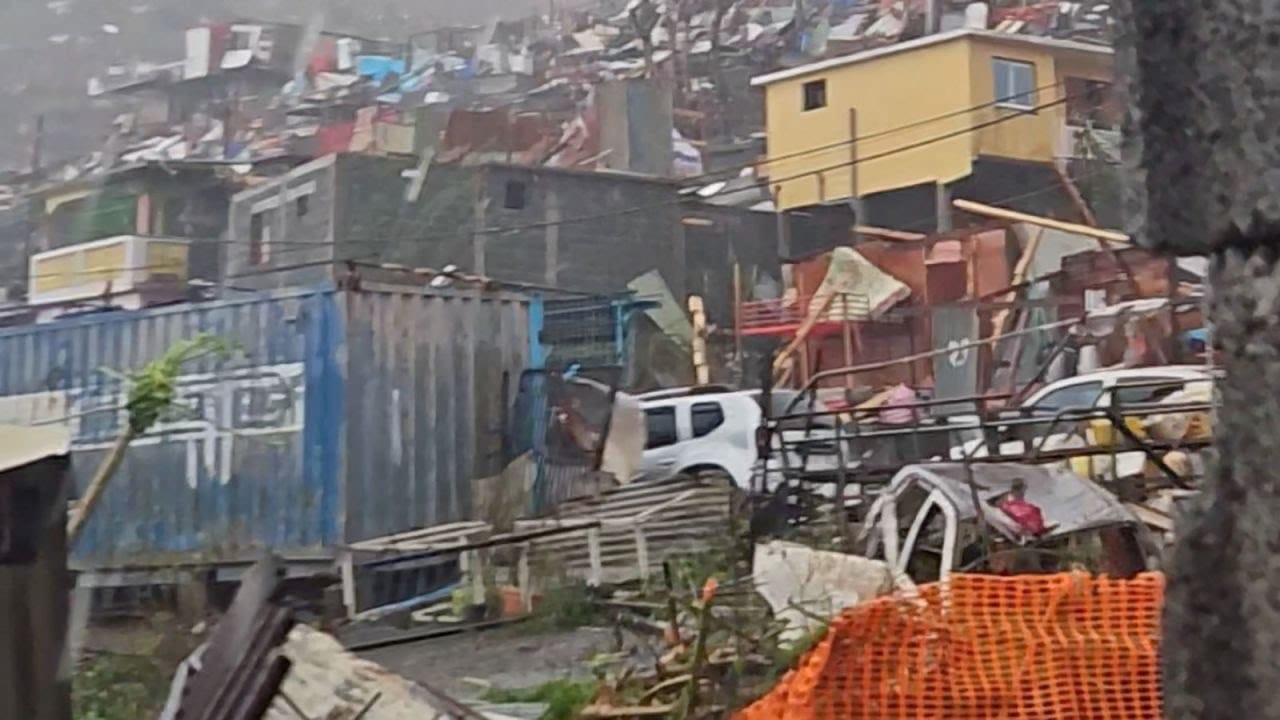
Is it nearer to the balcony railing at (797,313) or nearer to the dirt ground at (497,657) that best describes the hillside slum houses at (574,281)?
the balcony railing at (797,313)

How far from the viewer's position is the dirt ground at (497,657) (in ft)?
21.3

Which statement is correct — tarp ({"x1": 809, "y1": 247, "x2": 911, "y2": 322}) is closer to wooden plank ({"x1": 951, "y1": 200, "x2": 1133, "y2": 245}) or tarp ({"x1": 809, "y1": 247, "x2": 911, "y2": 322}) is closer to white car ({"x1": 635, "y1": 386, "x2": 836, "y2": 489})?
wooden plank ({"x1": 951, "y1": 200, "x2": 1133, "y2": 245})

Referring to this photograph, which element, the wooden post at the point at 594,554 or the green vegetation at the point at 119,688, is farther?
the wooden post at the point at 594,554

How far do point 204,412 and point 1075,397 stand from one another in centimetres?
551

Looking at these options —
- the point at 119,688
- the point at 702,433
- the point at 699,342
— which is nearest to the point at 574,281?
the point at 699,342

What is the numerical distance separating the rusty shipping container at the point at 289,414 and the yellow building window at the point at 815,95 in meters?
11.6

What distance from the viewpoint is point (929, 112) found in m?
20.6

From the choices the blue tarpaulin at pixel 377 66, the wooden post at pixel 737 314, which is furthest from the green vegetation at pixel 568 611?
the blue tarpaulin at pixel 377 66

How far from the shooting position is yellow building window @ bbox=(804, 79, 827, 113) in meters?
21.6

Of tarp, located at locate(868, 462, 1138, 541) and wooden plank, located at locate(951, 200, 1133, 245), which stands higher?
wooden plank, located at locate(951, 200, 1133, 245)

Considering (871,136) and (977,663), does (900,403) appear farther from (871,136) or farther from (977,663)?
(871,136)

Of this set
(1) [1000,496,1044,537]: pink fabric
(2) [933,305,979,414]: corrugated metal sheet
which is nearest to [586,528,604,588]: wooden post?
(1) [1000,496,1044,537]: pink fabric

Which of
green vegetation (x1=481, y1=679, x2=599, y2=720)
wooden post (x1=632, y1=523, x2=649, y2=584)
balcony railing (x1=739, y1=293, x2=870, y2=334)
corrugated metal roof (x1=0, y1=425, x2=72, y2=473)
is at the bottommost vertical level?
green vegetation (x1=481, y1=679, x2=599, y2=720)

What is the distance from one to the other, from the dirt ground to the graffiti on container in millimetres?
2654
